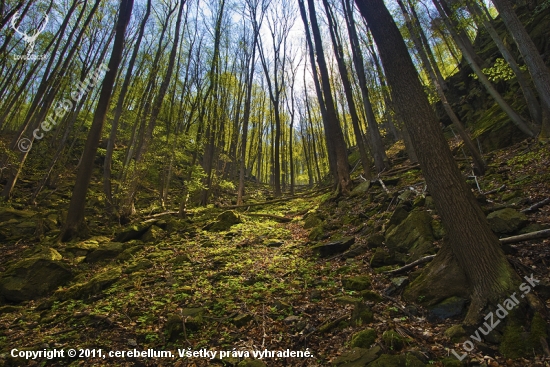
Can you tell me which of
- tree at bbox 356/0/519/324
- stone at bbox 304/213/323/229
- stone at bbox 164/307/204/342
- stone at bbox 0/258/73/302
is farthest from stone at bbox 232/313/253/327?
stone at bbox 304/213/323/229

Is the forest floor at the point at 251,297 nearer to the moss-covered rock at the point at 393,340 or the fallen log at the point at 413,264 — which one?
the moss-covered rock at the point at 393,340

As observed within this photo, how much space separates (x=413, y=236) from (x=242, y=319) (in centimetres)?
355

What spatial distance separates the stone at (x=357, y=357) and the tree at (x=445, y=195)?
121 centimetres

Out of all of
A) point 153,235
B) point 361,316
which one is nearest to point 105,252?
point 153,235

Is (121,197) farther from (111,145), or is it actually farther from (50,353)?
(50,353)

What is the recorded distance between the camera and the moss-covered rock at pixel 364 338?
3.05 metres

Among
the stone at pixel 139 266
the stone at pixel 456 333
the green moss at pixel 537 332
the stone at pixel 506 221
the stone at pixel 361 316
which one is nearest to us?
the green moss at pixel 537 332

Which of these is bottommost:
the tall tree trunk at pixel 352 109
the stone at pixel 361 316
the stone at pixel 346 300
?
the stone at pixel 361 316

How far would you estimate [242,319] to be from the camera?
398cm

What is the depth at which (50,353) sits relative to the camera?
3.39m

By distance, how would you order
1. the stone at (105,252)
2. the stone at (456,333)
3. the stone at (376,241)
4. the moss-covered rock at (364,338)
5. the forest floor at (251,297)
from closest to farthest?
the stone at (456,333) → the moss-covered rock at (364,338) → the forest floor at (251,297) → the stone at (376,241) → the stone at (105,252)

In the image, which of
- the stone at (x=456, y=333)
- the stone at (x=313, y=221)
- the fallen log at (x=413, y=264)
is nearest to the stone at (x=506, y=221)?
the fallen log at (x=413, y=264)

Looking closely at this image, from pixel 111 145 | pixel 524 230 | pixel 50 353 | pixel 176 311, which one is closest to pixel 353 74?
pixel 111 145

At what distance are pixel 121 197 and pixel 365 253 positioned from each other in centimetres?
991
